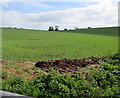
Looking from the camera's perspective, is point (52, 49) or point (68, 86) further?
point (52, 49)

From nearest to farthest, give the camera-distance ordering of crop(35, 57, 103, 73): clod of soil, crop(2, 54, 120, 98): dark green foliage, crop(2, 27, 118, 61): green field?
1. crop(2, 54, 120, 98): dark green foliage
2. crop(35, 57, 103, 73): clod of soil
3. crop(2, 27, 118, 61): green field

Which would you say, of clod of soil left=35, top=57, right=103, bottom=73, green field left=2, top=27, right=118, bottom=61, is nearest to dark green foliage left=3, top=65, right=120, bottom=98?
clod of soil left=35, top=57, right=103, bottom=73

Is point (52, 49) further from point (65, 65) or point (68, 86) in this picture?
point (68, 86)

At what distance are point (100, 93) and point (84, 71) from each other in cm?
142

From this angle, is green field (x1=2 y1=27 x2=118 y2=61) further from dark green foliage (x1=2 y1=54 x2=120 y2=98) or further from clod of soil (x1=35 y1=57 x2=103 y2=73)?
dark green foliage (x1=2 y1=54 x2=120 y2=98)

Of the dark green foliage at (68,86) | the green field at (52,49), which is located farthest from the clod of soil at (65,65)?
the green field at (52,49)

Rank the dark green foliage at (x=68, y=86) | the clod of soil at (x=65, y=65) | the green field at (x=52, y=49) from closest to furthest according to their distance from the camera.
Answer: the dark green foliage at (x=68, y=86), the clod of soil at (x=65, y=65), the green field at (x=52, y=49)

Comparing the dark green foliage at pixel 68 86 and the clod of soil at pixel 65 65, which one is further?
the clod of soil at pixel 65 65

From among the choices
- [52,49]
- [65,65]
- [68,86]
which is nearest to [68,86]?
[68,86]

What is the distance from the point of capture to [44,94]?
4.25 metres

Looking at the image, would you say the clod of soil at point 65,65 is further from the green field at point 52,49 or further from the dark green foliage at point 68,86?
the green field at point 52,49

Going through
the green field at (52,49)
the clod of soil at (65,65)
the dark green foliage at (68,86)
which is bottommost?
the dark green foliage at (68,86)

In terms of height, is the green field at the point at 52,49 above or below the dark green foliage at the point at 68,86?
above

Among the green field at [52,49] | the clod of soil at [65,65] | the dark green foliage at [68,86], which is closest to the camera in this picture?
the dark green foliage at [68,86]
